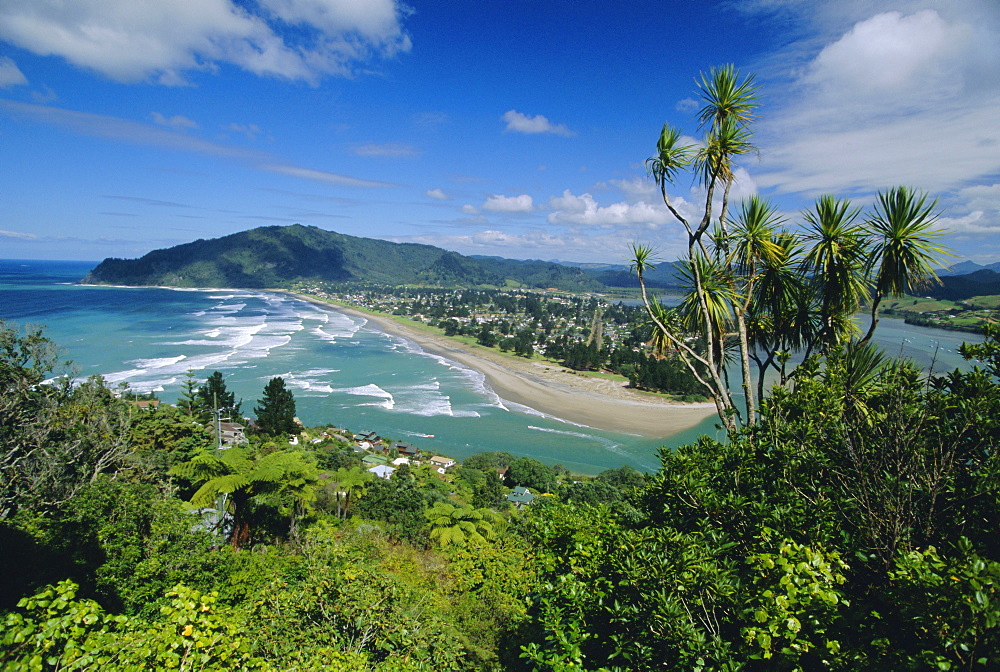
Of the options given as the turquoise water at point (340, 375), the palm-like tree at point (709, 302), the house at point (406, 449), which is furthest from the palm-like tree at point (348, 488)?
the palm-like tree at point (709, 302)

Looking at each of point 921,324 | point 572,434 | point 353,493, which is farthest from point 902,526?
point 921,324

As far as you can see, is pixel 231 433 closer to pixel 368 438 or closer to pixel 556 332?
pixel 368 438

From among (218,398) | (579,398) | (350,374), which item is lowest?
(579,398)

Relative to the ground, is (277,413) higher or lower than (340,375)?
higher

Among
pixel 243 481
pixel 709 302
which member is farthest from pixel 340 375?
pixel 709 302

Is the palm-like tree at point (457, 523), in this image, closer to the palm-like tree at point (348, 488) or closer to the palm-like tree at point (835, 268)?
the palm-like tree at point (348, 488)

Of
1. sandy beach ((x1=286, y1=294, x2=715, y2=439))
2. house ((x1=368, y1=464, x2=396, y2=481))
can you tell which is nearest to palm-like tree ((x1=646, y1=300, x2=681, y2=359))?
house ((x1=368, y1=464, x2=396, y2=481))
